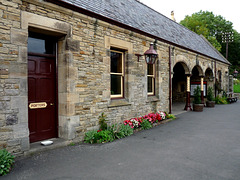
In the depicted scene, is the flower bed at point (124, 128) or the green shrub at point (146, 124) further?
the green shrub at point (146, 124)

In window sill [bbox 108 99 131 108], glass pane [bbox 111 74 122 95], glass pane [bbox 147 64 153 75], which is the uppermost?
glass pane [bbox 147 64 153 75]

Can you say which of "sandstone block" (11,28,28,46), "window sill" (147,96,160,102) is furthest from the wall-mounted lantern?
"sandstone block" (11,28,28,46)

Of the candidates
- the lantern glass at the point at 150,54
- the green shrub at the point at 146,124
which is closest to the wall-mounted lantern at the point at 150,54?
the lantern glass at the point at 150,54

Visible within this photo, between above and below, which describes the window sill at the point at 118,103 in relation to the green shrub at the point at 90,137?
above

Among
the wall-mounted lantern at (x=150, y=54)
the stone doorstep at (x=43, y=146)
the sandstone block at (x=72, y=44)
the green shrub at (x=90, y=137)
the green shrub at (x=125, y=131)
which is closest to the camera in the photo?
the stone doorstep at (x=43, y=146)

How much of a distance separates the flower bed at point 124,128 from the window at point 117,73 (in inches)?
46.6

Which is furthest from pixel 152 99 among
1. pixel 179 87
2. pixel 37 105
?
pixel 179 87

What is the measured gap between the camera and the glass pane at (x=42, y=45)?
4914 millimetres

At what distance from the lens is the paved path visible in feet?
11.3

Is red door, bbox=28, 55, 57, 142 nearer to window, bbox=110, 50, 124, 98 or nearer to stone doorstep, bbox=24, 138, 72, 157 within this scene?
stone doorstep, bbox=24, 138, 72, 157

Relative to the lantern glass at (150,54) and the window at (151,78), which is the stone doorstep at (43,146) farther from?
the window at (151,78)

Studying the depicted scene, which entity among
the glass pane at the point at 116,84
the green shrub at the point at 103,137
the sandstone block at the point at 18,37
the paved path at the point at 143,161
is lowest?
the paved path at the point at 143,161

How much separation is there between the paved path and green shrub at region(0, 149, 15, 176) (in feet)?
0.50

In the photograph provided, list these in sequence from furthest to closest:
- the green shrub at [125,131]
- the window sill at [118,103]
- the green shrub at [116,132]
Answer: the window sill at [118,103], the green shrub at [125,131], the green shrub at [116,132]
